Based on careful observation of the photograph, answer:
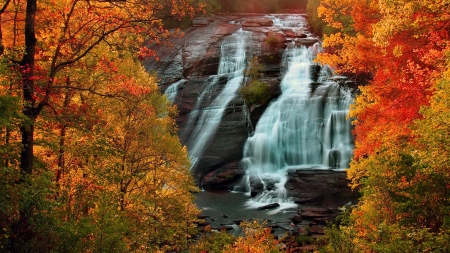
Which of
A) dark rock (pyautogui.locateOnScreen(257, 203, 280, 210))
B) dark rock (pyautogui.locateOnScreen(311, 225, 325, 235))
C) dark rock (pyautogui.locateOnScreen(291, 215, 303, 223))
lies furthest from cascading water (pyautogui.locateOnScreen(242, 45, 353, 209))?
dark rock (pyautogui.locateOnScreen(311, 225, 325, 235))

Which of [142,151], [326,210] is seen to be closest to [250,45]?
[326,210]

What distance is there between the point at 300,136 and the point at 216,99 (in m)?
9.45

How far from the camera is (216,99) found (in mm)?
34625

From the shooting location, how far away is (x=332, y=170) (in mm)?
25750

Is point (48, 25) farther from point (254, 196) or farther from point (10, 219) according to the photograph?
point (254, 196)

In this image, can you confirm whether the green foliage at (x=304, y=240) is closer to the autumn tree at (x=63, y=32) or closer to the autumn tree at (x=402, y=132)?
the autumn tree at (x=402, y=132)

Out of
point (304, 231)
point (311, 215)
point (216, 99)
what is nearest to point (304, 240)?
point (304, 231)

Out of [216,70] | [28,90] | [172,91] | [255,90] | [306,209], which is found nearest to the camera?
[28,90]

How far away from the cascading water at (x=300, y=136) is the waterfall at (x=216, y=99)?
153 inches

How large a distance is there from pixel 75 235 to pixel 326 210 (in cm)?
1660

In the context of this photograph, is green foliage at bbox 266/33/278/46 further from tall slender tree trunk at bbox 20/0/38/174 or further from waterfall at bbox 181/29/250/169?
tall slender tree trunk at bbox 20/0/38/174

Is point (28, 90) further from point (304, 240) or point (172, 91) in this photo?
point (172, 91)

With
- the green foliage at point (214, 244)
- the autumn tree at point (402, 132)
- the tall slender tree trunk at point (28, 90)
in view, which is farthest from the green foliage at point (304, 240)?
the tall slender tree trunk at point (28, 90)

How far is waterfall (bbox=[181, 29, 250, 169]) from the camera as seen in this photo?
3066cm
